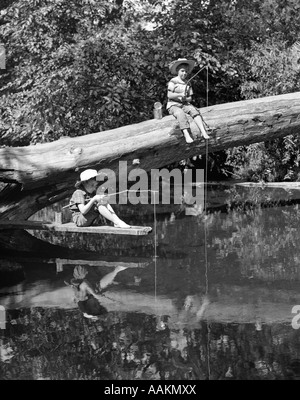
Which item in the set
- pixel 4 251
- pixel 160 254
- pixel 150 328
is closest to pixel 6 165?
pixel 4 251

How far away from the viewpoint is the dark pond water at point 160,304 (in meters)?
5.45

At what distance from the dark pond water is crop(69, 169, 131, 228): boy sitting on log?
1.63 ft

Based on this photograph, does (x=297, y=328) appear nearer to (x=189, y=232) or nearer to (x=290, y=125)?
(x=189, y=232)

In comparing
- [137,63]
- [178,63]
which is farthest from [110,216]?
[137,63]

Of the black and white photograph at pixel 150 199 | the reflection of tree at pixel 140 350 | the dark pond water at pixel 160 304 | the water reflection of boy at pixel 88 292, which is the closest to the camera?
the reflection of tree at pixel 140 350

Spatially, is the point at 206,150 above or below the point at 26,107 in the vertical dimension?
below

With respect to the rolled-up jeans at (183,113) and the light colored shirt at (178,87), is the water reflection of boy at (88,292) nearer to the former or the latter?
the rolled-up jeans at (183,113)

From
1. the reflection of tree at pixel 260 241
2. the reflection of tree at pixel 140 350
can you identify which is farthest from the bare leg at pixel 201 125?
the reflection of tree at pixel 140 350

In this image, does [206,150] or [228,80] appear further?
[228,80]

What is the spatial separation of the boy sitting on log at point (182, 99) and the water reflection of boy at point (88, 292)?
11.6ft

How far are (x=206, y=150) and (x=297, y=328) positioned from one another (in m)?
7.01

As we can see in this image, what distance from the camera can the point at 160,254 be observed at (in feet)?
31.8

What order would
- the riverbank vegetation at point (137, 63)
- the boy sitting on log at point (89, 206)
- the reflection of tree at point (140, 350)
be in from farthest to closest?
the riverbank vegetation at point (137, 63) → the boy sitting on log at point (89, 206) → the reflection of tree at point (140, 350)

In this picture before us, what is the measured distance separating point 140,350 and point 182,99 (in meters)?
6.62
